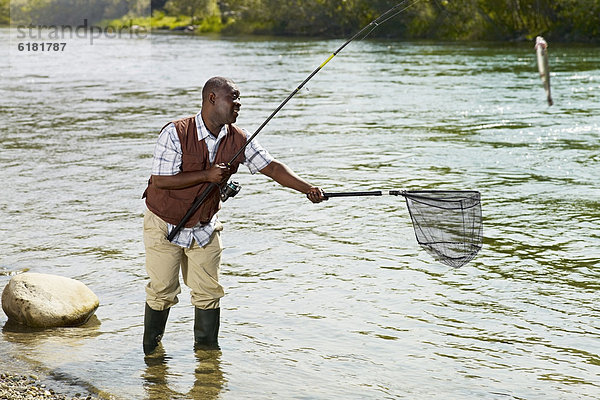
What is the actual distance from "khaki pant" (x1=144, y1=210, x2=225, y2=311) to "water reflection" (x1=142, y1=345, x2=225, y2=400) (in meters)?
0.41

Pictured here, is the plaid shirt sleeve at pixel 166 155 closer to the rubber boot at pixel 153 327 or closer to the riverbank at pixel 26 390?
the rubber boot at pixel 153 327

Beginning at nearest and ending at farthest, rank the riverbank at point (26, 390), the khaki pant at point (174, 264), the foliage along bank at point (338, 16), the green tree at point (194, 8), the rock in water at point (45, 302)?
1. the riverbank at point (26, 390)
2. the khaki pant at point (174, 264)
3. the rock in water at point (45, 302)
4. the foliage along bank at point (338, 16)
5. the green tree at point (194, 8)

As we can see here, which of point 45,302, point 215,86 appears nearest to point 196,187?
point 215,86

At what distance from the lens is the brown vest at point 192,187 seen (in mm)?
4742

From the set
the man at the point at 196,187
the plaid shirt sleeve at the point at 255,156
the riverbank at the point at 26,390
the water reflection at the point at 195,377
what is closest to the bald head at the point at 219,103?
the man at the point at 196,187

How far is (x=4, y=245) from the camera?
27.4 ft

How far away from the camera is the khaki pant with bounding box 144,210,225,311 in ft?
16.1

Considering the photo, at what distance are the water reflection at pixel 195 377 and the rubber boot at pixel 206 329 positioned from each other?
42 millimetres

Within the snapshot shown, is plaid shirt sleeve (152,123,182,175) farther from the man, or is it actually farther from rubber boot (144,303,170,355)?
rubber boot (144,303,170,355)

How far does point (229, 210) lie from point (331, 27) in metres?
50.6

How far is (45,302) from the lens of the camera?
236 inches

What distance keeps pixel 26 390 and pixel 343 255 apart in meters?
3.93

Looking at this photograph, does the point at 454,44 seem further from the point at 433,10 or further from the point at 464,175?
the point at 464,175

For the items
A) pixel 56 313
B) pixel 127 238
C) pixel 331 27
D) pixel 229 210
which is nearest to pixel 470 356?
pixel 56 313
